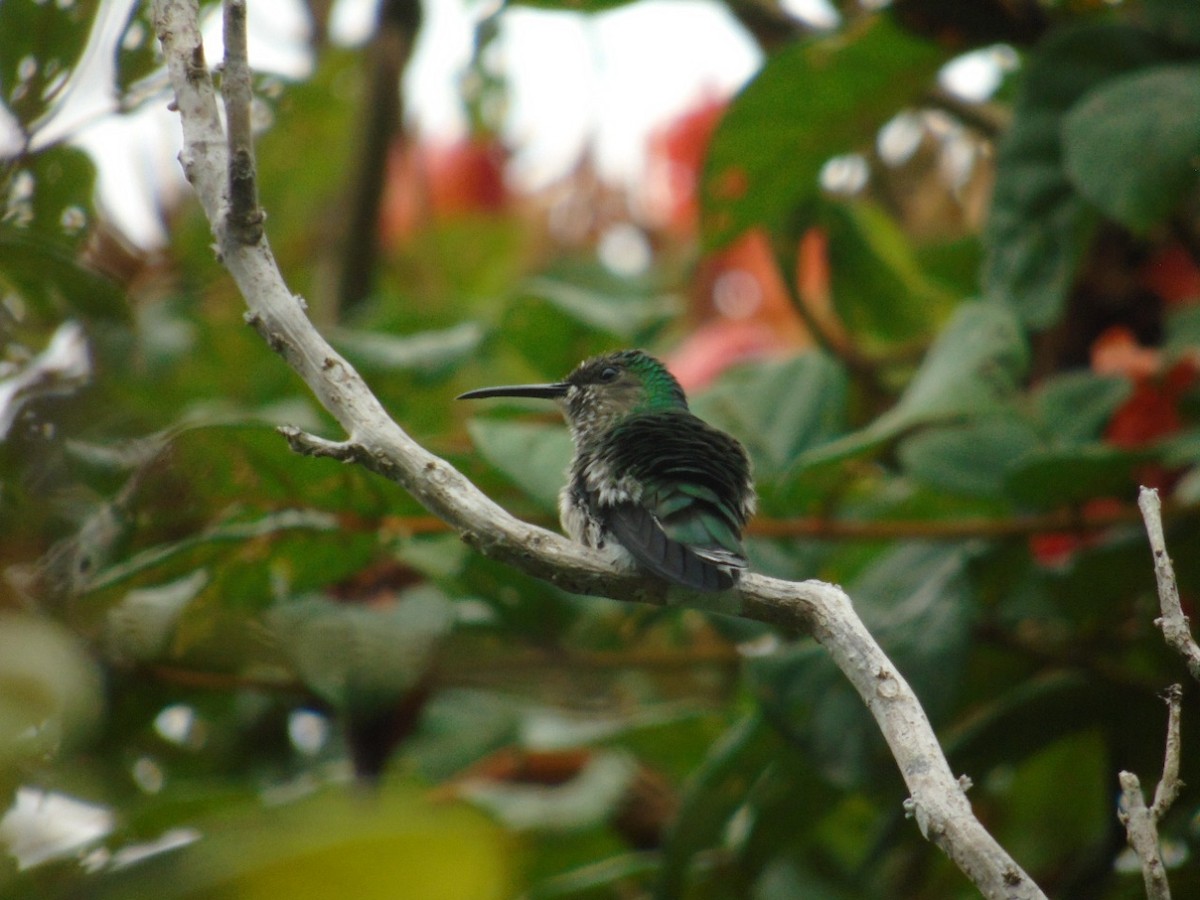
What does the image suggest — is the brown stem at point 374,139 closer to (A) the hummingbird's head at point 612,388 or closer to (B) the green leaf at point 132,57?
(A) the hummingbird's head at point 612,388

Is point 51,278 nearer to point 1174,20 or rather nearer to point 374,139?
point 374,139

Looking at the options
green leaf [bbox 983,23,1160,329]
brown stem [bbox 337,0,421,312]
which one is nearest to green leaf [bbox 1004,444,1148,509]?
green leaf [bbox 983,23,1160,329]

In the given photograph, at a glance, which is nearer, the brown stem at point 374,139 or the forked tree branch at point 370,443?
the forked tree branch at point 370,443

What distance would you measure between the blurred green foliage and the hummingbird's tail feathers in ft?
1.06

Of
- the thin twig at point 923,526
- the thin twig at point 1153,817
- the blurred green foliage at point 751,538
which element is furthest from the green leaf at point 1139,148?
the thin twig at point 1153,817

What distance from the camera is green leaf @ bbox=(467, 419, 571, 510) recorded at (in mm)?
2297

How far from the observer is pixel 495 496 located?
8.32ft

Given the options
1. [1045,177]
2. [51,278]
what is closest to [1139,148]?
[1045,177]

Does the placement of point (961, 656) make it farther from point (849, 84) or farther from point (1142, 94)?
point (849, 84)

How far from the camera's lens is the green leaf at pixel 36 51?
1867 mm

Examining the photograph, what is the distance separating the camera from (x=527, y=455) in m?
2.37

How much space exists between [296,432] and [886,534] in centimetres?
133

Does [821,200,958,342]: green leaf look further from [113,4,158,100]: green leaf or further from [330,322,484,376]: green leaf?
[113,4,158,100]: green leaf

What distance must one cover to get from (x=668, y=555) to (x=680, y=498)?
0.73ft
